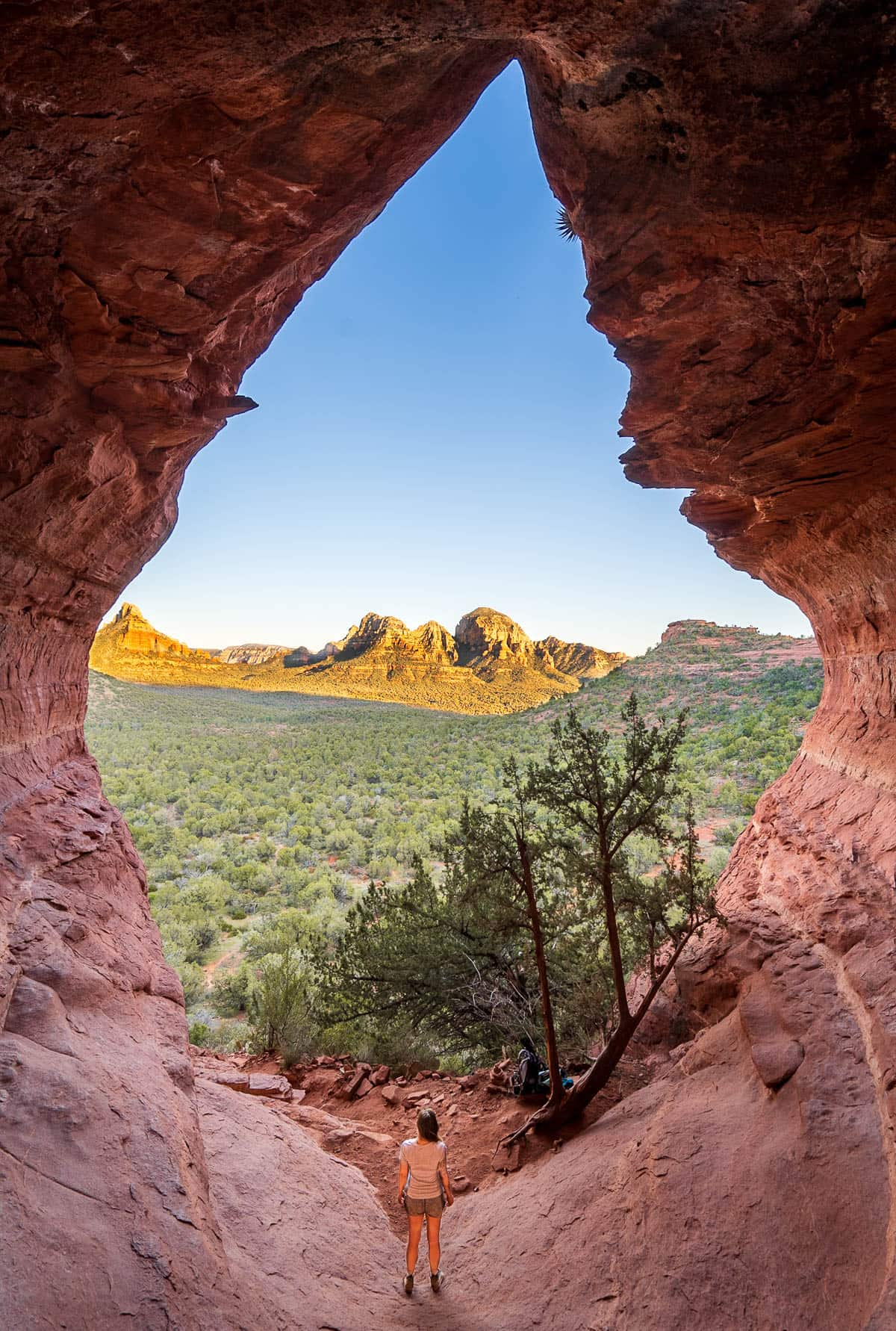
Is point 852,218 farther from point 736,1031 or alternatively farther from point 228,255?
point 736,1031

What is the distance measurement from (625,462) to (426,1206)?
828 centimetres

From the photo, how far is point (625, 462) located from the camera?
761cm

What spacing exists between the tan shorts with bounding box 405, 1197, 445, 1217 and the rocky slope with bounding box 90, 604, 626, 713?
5853 cm

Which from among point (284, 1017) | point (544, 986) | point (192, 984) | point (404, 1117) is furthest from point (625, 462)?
point (192, 984)

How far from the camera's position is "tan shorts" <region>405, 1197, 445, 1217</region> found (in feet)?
18.5

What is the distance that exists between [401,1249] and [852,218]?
10272 mm

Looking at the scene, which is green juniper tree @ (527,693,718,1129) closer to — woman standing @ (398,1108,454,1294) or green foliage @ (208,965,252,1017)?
woman standing @ (398,1108,454,1294)

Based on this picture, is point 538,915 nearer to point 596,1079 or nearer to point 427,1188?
point 596,1079

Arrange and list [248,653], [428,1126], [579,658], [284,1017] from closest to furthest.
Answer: [428,1126]
[284,1017]
[579,658]
[248,653]

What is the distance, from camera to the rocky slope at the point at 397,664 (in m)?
75.1

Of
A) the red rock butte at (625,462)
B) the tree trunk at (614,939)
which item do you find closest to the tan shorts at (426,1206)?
the red rock butte at (625,462)

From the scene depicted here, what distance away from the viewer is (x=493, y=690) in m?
81.4

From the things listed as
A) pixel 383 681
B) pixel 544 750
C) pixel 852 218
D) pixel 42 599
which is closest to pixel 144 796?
pixel 544 750

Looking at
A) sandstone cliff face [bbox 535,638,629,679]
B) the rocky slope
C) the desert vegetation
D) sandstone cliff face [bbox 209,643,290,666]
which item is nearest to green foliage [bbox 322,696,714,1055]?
the desert vegetation
